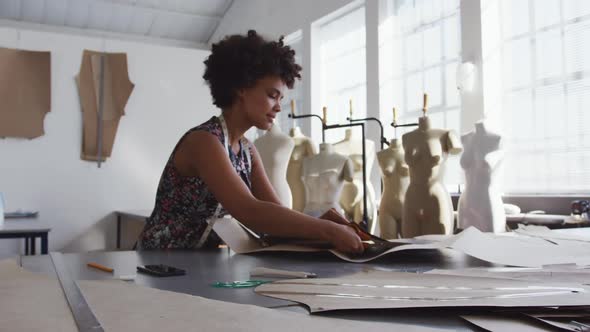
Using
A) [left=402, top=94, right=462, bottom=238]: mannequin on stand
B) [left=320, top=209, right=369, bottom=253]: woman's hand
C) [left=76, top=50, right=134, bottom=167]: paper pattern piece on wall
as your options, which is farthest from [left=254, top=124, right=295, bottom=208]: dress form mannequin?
[left=76, top=50, right=134, bottom=167]: paper pattern piece on wall

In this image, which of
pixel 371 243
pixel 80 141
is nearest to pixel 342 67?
pixel 80 141

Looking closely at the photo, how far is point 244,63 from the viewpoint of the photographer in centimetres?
173

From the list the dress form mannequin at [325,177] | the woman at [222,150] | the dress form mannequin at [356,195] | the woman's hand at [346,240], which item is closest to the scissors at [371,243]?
the woman's hand at [346,240]

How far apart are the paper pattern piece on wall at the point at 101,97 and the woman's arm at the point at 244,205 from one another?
389 cm

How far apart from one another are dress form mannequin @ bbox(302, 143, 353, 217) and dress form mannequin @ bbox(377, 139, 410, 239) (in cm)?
24

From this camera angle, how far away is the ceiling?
27.7 feet

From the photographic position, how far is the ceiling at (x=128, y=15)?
8430 mm

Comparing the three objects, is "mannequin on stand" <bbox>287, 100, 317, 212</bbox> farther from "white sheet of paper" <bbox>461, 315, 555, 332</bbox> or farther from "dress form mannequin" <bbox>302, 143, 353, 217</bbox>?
"white sheet of paper" <bbox>461, 315, 555, 332</bbox>

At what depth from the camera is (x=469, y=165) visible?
3.00 m

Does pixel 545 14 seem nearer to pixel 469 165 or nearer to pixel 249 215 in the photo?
pixel 469 165

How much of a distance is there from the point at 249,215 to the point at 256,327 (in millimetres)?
877

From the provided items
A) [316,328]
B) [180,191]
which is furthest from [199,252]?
[316,328]

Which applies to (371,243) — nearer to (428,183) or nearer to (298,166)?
(428,183)

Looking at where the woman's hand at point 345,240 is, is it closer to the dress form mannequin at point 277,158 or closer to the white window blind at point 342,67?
the dress form mannequin at point 277,158
